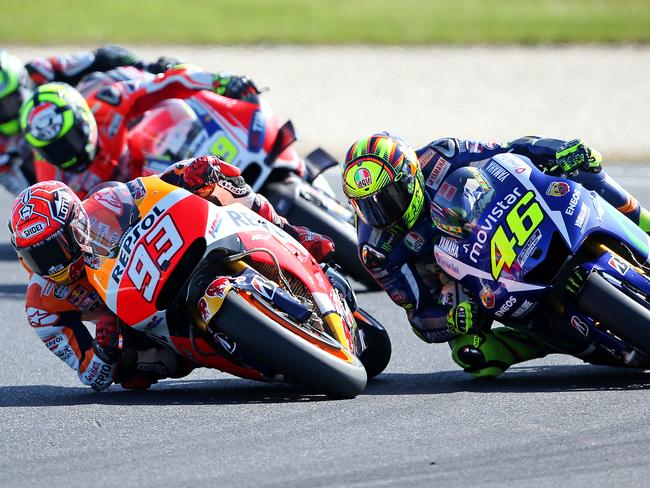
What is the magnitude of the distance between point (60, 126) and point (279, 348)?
4.51 m

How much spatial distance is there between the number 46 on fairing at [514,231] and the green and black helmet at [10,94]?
21.7 feet

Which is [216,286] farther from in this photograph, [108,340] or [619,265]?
[619,265]

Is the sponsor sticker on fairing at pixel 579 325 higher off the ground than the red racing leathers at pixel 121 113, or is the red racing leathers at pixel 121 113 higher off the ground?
the sponsor sticker on fairing at pixel 579 325

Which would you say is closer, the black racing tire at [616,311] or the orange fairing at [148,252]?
the black racing tire at [616,311]

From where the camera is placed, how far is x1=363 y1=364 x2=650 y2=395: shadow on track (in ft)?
23.1

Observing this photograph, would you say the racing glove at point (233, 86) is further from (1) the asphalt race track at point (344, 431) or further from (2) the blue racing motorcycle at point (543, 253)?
(2) the blue racing motorcycle at point (543, 253)

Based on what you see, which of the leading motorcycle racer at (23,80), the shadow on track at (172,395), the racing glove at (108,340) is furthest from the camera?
the leading motorcycle racer at (23,80)

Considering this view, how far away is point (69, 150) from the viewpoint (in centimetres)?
1057

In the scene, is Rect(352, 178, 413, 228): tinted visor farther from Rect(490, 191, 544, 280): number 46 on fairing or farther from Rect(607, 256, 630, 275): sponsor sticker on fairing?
Rect(607, 256, 630, 275): sponsor sticker on fairing

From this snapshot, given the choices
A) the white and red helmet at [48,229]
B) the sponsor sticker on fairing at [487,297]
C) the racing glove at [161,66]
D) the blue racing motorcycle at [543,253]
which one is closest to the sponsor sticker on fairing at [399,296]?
the blue racing motorcycle at [543,253]

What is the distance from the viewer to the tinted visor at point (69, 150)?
10500 millimetres

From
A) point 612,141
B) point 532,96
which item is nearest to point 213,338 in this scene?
point 612,141

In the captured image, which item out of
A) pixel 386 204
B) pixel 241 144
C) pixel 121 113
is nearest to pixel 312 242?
pixel 386 204

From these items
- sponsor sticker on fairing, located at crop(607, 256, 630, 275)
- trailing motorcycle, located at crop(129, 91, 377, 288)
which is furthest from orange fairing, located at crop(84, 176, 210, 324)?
trailing motorcycle, located at crop(129, 91, 377, 288)
